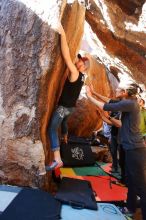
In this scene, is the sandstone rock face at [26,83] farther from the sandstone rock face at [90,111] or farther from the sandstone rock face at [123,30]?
the sandstone rock face at [90,111]

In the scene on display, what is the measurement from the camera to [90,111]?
9.91 metres

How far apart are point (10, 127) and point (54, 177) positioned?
124cm

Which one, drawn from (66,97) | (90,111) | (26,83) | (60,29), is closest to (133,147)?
(66,97)

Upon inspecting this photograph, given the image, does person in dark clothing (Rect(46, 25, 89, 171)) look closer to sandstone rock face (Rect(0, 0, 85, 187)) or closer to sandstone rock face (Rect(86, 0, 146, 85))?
sandstone rock face (Rect(0, 0, 85, 187))

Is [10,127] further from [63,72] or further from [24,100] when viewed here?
[63,72]

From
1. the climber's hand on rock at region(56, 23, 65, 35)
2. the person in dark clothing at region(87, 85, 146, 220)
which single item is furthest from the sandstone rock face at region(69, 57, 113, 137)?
the climber's hand on rock at region(56, 23, 65, 35)

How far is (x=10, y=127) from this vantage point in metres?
4.42

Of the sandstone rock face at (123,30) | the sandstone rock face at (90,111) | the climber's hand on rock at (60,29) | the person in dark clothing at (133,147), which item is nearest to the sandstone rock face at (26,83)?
the climber's hand on rock at (60,29)

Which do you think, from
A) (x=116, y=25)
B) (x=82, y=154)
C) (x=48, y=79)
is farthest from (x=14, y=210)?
(x=116, y=25)

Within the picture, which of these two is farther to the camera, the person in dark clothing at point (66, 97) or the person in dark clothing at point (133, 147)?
the person in dark clothing at point (66, 97)

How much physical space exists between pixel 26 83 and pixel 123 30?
13.3 ft

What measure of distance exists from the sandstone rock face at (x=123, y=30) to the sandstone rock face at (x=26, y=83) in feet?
9.58

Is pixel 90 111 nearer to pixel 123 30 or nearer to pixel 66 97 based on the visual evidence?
pixel 123 30

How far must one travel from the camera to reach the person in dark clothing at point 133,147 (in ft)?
13.8
